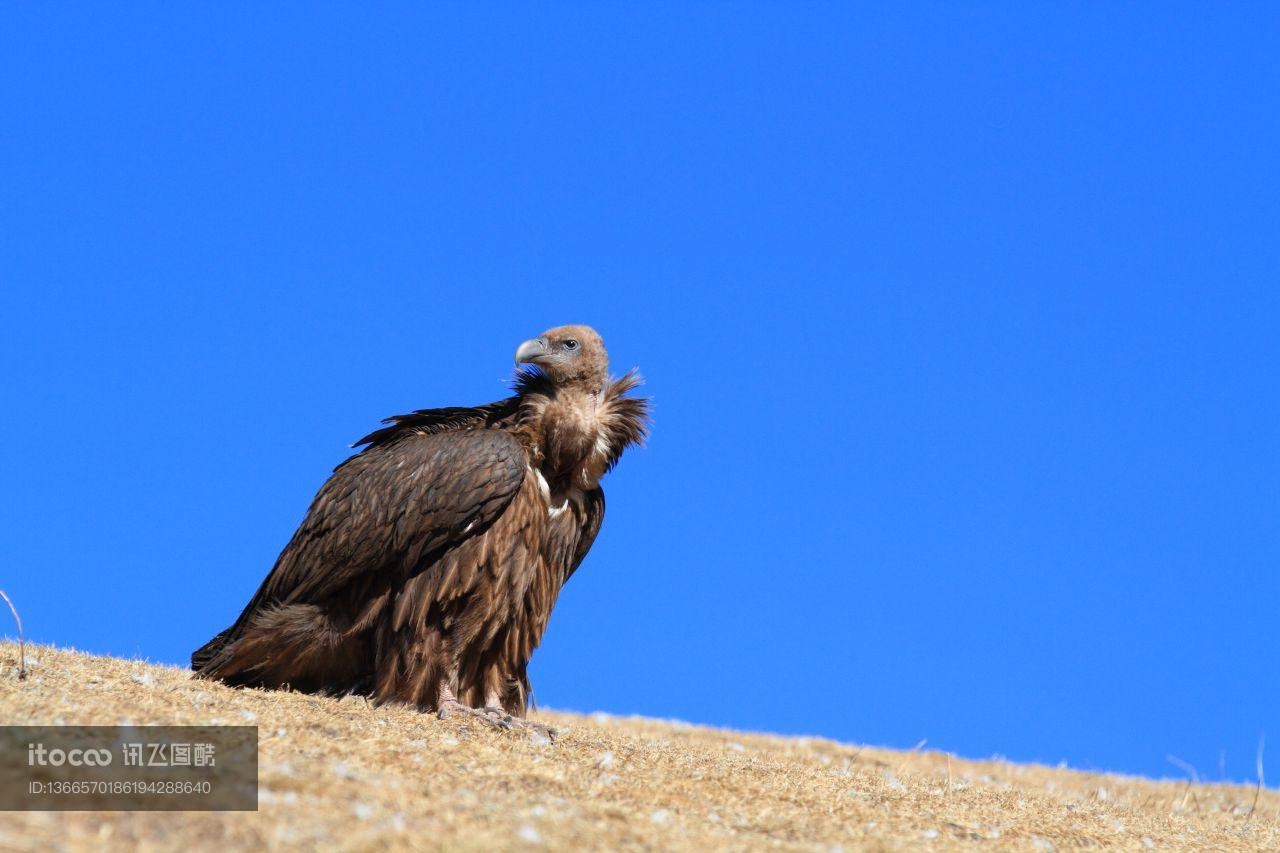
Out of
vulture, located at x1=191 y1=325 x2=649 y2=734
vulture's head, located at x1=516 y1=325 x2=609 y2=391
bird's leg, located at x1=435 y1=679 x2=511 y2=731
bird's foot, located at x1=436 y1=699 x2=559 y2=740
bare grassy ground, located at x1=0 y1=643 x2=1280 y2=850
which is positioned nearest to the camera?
bare grassy ground, located at x1=0 y1=643 x2=1280 y2=850

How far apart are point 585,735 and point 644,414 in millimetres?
2826

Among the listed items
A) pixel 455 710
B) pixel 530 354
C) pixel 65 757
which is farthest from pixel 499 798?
pixel 530 354

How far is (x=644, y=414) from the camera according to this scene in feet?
38.5

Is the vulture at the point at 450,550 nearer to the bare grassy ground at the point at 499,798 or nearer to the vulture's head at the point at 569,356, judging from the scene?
the vulture's head at the point at 569,356

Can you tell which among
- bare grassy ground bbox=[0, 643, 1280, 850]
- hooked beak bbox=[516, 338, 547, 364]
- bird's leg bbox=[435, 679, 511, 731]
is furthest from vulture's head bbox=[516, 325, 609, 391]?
bare grassy ground bbox=[0, 643, 1280, 850]

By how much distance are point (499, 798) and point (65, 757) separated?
232 centimetres

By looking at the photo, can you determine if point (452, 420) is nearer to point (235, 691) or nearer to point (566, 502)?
point (566, 502)

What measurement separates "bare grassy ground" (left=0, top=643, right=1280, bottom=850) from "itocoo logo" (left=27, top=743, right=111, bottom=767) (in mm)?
633

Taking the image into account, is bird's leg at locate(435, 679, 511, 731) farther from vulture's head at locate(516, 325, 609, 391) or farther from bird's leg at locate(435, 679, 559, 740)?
vulture's head at locate(516, 325, 609, 391)

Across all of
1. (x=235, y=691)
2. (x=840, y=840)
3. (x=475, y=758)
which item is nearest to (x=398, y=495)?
(x=235, y=691)

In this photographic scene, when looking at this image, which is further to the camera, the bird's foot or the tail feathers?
the tail feathers

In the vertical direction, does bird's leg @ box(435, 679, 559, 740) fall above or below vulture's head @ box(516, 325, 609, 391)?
below

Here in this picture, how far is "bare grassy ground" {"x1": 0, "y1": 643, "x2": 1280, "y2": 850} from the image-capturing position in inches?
237

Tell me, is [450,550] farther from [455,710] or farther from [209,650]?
[209,650]
